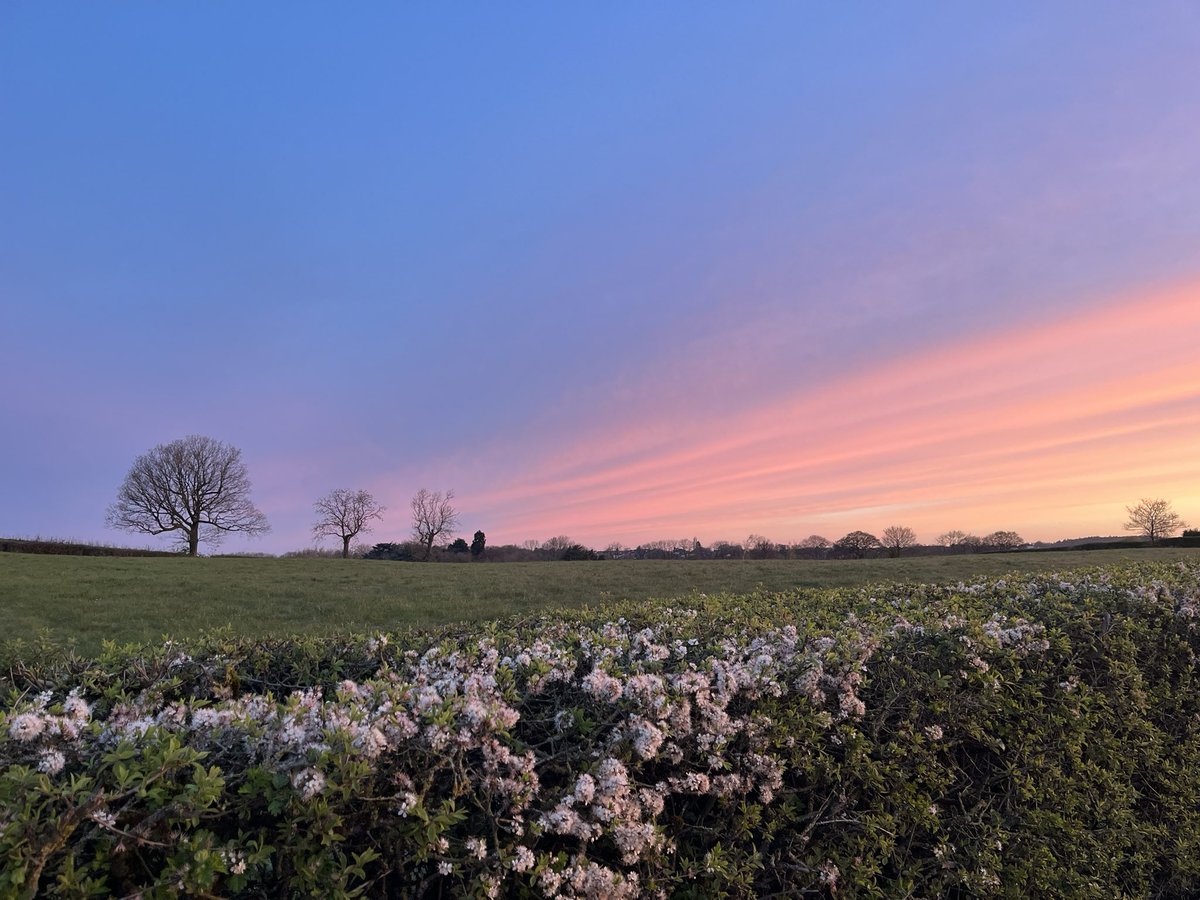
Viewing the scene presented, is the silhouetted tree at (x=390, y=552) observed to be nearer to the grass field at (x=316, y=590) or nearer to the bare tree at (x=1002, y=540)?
the grass field at (x=316, y=590)

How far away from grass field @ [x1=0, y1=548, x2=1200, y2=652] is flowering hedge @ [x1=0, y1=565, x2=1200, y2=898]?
6.42 m

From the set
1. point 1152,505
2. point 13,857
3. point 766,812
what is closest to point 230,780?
point 13,857

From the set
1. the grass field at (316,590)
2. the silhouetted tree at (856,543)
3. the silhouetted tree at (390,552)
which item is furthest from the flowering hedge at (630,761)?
the silhouetted tree at (390,552)

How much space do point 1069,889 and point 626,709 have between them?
2683mm

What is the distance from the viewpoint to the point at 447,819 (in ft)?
5.82

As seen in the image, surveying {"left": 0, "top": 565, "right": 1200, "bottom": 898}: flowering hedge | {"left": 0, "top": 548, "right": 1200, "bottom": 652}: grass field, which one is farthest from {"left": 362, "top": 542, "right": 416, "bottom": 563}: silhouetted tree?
{"left": 0, "top": 565, "right": 1200, "bottom": 898}: flowering hedge

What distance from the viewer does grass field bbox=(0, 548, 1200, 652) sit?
13.5 metres

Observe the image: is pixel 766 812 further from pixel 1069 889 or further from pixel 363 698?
pixel 1069 889

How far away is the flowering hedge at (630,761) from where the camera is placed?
1678 millimetres

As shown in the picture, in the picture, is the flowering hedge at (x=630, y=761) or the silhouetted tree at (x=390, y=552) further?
the silhouetted tree at (x=390, y=552)

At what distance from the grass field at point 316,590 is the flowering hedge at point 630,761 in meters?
6.42

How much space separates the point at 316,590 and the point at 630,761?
63.4 ft

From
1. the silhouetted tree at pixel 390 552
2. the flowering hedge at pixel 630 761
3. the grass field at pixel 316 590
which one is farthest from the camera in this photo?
the silhouetted tree at pixel 390 552

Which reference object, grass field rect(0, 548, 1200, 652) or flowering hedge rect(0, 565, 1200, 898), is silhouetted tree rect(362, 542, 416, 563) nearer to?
grass field rect(0, 548, 1200, 652)
